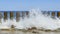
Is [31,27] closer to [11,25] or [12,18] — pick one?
[11,25]

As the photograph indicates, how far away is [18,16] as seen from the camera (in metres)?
3.66

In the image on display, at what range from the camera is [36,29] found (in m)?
2.87

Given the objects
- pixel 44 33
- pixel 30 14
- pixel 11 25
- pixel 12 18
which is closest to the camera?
pixel 44 33

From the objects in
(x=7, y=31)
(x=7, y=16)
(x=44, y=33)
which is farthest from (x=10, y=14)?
(x=44, y=33)

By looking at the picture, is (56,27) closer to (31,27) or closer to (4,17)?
(31,27)

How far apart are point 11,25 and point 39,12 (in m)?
0.63

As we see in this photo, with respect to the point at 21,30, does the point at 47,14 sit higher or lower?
higher

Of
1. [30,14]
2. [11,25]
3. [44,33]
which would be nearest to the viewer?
[44,33]

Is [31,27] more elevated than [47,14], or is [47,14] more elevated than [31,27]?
[47,14]

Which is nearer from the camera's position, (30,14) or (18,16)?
(30,14)

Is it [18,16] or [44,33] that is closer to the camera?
[44,33]

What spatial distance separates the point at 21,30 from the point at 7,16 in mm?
941

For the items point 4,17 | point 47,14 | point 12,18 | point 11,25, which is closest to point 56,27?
point 47,14

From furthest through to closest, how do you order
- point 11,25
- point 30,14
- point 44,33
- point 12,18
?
point 12,18, point 30,14, point 11,25, point 44,33
